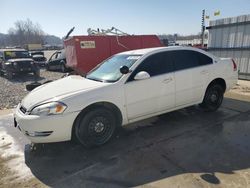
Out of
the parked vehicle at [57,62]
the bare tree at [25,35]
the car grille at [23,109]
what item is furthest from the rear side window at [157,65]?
the bare tree at [25,35]

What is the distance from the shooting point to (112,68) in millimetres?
4238

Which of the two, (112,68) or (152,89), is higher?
(112,68)

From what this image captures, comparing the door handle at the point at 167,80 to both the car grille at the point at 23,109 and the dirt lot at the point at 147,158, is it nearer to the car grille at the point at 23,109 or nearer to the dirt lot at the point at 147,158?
the dirt lot at the point at 147,158

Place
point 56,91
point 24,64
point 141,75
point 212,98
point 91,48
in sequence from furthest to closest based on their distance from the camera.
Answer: point 24,64 → point 91,48 → point 212,98 → point 141,75 → point 56,91

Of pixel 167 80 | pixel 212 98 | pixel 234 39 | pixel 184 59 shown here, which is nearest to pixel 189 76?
pixel 184 59

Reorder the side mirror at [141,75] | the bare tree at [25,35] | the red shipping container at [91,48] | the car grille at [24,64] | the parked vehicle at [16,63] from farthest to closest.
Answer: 1. the bare tree at [25,35]
2. the car grille at [24,64]
3. the parked vehicle at [16,63]
4. the red shipping container at [91,48]
5. the side mirror at [141,75]

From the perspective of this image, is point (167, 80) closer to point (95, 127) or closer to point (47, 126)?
point (95, 127)

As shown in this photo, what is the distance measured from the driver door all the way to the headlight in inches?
45.5

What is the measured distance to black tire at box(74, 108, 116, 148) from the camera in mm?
3420

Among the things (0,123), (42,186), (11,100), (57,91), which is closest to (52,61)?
(11,100)

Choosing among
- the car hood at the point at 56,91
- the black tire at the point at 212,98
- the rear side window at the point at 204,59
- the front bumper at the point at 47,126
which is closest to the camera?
the front bumper at the point at 47,126

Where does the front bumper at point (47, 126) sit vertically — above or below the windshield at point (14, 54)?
below

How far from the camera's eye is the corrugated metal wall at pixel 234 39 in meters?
8.88

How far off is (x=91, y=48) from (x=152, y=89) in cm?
348
